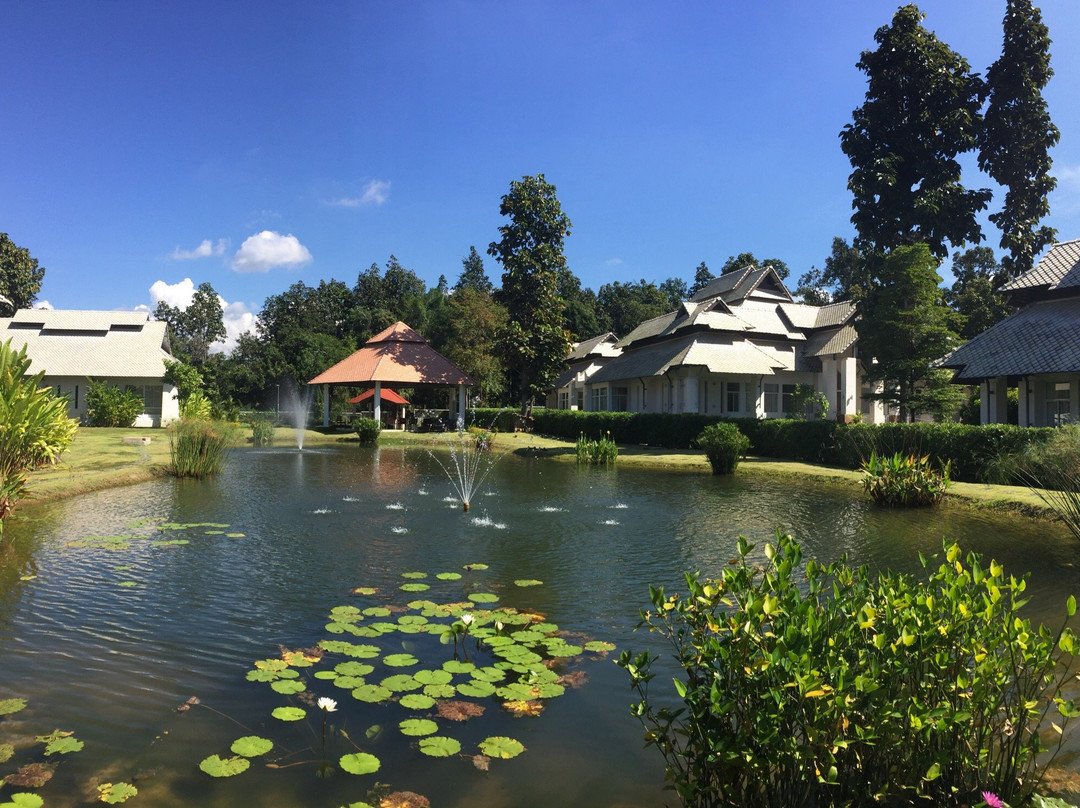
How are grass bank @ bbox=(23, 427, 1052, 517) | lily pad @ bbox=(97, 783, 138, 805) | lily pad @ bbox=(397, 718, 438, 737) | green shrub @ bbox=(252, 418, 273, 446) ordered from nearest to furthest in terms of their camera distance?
lily pad @ bbox=(97, 783, 138, 805) → lily pad @ bbox=(397, 718, 438, 737) → grass bank @ bbox=(23, 427, 1052, 517) → green shrub @ bbox=(252, 418, 273, 446)

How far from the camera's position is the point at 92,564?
7547 millimetres

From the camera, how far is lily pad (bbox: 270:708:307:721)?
4.03 meters

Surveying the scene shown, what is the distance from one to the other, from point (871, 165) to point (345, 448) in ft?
87.8

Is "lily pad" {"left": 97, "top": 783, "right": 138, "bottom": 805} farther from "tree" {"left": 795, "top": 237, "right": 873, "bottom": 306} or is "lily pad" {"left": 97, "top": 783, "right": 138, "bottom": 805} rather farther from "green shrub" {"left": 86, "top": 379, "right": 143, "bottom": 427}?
"tree" {"left": 795, "top": 237, "right": 873, "bottom": 306}

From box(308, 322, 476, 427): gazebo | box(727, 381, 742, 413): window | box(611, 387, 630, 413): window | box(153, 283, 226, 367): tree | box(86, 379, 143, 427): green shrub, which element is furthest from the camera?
box(153, 283, 226, 367): tree

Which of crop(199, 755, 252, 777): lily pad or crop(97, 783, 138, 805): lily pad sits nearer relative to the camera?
crop(97, 783, 138, 805): lily pad

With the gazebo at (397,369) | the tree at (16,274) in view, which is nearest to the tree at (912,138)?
the gazebo at (397,369)

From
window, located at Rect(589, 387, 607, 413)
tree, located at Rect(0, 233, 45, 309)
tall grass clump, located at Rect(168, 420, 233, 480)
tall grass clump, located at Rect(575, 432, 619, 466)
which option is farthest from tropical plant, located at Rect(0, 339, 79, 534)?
tree, located at Rect(0, 233, 45, 309)

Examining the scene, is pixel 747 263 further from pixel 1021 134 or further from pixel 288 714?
pixel 288 714

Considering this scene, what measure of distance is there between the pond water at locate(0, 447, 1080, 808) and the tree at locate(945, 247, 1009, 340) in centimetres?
1958

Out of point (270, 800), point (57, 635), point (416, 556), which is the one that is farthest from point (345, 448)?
point (270, 800)

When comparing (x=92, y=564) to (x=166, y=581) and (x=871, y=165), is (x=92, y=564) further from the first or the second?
(x=871, y=165)

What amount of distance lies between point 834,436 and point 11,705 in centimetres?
1973

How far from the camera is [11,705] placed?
4098 millimetres
